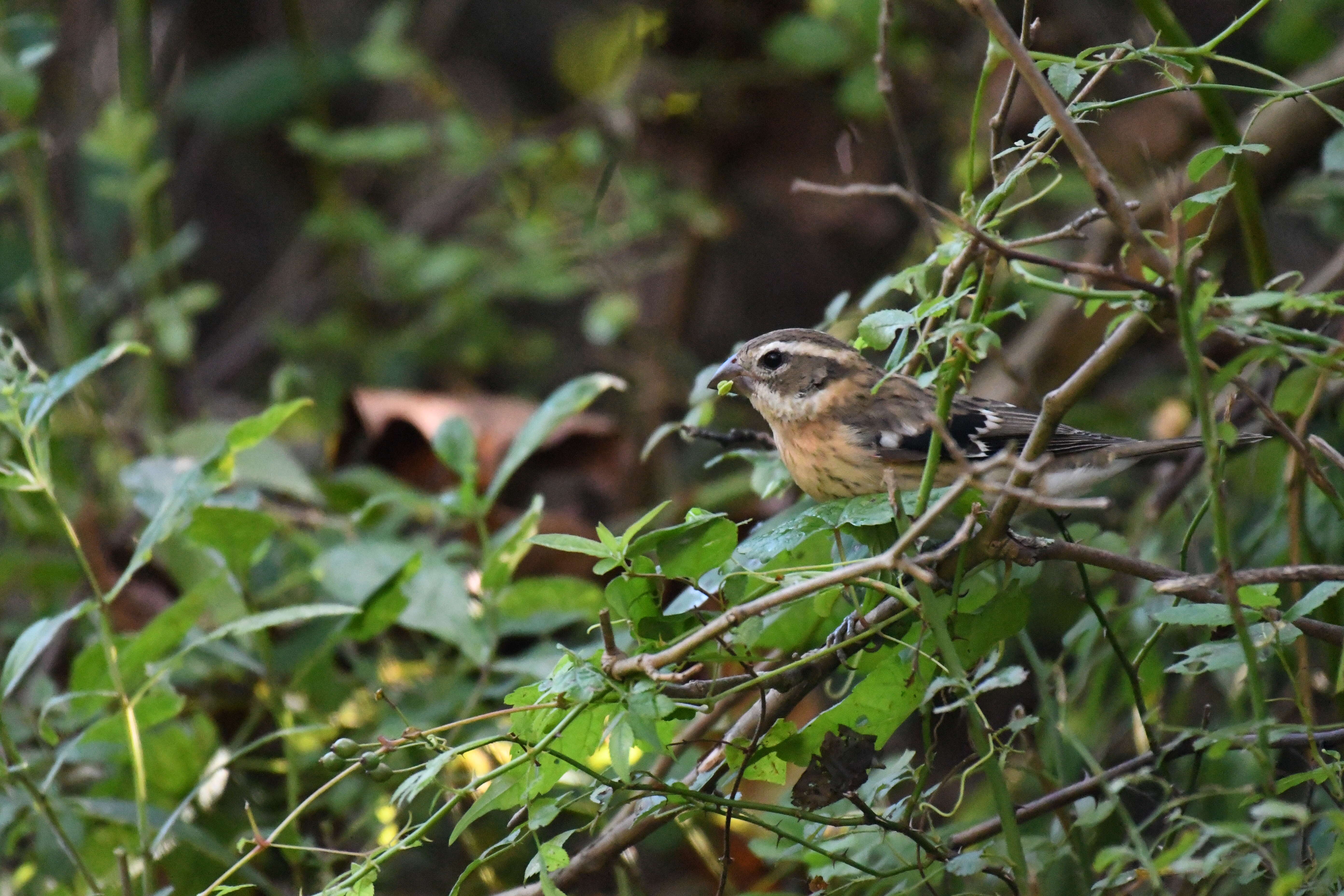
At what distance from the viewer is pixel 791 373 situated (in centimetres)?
334

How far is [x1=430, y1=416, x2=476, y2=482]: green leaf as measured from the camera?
295 centimetres

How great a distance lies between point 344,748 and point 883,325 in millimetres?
996

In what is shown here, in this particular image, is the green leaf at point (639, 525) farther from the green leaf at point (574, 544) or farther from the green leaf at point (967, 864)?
the green leaf at point (967, 864)

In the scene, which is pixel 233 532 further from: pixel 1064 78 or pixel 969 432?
pixel 1064 78

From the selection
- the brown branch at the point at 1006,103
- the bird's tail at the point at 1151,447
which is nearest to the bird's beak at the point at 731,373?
the bird's tail at the point at 1151,447

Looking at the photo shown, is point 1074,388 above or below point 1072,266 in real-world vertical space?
below

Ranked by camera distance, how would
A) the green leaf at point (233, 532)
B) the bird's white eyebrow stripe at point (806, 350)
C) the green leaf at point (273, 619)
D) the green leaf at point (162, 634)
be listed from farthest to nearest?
the bird's white eyebrow stripe at point (806, 350), the green leaf at point (233, 532), the green leaf at point (162, 634), the green leaf at point (273, 619)

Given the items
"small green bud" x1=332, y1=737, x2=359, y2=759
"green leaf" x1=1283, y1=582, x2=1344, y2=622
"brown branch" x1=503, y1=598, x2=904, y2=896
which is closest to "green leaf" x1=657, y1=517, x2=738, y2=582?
"brown branch" x1=503, y1=598, x2=904, y2=896

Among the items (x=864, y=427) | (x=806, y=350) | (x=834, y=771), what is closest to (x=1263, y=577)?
(x=834, y=771)

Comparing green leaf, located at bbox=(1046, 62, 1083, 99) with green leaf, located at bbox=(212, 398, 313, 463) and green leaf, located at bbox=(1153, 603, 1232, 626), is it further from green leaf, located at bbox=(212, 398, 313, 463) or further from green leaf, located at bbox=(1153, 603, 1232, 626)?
green leaf, located at bbox=(212, 398, 313, 463)

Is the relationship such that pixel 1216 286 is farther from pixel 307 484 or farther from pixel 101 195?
pixel 101 195

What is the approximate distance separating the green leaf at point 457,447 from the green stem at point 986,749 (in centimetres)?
143

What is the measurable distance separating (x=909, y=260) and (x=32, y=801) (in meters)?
3.79

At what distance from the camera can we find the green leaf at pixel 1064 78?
171 centimetres
